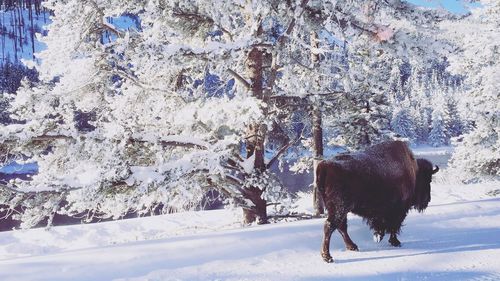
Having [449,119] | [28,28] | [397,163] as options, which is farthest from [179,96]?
[28,28]

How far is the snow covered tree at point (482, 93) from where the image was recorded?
1327cm

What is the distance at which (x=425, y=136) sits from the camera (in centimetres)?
9381

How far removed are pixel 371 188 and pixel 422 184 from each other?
1.49m

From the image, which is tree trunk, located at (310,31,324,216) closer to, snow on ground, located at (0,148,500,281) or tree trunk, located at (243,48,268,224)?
snow on ground, located at (0,148,500,281)

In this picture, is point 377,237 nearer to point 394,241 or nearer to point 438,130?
point 394,241

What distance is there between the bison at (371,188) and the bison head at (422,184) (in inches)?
4.5

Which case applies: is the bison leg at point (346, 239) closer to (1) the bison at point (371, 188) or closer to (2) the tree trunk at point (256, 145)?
(1) the bison at point (371, 188)

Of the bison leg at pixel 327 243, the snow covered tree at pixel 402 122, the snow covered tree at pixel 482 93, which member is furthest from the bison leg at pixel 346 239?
the snow covered tree at pixel 402 122

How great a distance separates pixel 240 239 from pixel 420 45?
498 centimetres

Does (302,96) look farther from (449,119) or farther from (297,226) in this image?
(449,119)

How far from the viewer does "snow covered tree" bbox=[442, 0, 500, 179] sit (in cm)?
1327

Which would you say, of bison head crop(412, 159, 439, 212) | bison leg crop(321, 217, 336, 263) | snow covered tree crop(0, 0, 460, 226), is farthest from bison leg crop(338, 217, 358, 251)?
snow covered tree crop(0, 0, 460, 226)

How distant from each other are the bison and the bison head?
0.11 metres

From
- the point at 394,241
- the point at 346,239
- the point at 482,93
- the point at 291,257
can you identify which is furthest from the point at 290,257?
the point at 482,93
